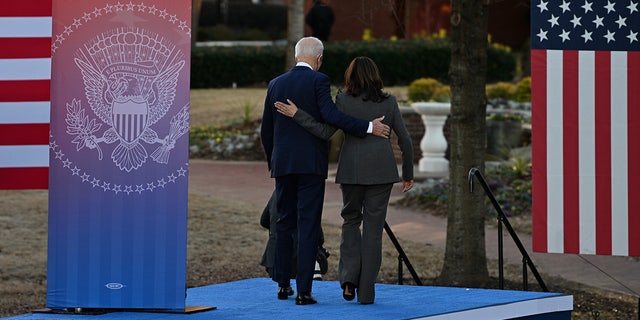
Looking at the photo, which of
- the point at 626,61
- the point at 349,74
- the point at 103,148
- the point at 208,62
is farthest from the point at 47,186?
the point at 208,62

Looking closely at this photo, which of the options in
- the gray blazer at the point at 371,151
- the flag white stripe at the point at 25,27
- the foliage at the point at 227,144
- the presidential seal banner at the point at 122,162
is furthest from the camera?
the foliage at the point at 227,144

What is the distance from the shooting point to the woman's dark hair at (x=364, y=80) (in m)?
8.63

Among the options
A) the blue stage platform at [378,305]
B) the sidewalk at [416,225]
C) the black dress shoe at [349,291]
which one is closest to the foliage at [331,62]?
the sidewalk at [416,225]

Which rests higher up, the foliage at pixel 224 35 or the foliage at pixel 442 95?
the foliage at pixel 224 35

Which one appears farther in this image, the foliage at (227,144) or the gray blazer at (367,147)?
the foliage at (227,144)

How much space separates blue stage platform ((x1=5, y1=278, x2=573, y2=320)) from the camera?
834 centimetres

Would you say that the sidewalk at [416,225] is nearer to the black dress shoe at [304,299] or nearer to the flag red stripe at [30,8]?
the black dress shoe at [304,299]

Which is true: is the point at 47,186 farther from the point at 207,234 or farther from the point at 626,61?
the point at 207,234

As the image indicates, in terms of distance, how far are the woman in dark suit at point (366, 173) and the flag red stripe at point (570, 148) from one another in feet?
5.66

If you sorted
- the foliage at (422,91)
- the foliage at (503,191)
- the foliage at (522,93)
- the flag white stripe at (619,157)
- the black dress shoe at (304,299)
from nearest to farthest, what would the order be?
the black dress shoe at (304,299)
the flag white stripe at (619,157)
the foliage at (503,191)
the foliage at (422,91)
the foliage at (522,93)

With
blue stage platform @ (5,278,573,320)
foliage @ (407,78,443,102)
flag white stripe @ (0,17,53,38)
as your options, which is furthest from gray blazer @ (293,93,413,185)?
foliage @ (407,78,443,102)

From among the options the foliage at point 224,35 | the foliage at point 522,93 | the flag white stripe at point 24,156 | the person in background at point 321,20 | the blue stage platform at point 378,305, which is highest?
the foliage at point 224,35

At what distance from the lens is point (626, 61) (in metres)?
9.96

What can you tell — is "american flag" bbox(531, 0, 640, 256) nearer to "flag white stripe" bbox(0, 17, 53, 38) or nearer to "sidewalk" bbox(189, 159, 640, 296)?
"sidewalk" bbox(189, 159, 640, 296)
